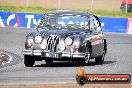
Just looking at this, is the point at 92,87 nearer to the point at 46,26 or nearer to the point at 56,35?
the point at 56,35

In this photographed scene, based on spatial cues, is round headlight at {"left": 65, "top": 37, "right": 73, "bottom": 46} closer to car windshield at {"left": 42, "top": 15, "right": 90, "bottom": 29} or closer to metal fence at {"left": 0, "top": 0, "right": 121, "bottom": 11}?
car windshield at {"left": 42, "top": 15, "right": 90, "bottom": 29}

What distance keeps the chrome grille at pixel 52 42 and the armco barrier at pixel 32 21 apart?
23334 mm

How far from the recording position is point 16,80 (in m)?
13.4

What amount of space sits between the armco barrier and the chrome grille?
23.3 meters

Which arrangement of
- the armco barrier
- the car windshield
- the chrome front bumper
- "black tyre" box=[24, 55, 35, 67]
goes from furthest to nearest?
the armco barrier → the car windshield → "black tyre" box=[24, 55, 35, 67] → the chrome front bumper

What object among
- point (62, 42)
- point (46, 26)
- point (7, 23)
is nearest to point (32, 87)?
point (62, 42)

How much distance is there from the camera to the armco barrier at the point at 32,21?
4000 cm

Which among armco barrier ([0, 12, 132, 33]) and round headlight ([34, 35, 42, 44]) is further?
armco barrier ([0, 12, 132, 33])

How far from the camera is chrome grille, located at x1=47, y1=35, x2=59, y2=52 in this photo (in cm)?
1681

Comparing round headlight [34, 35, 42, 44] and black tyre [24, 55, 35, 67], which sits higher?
round headlight [34, 35, 42, 44]

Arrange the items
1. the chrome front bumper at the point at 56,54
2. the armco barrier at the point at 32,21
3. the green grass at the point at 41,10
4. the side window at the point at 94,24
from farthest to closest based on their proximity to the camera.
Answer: the green grass at the point at 41,10, the armco barrier at the point at 32,21, the side window at the point at 94,24, the chrome front bumper at the point at 56,54

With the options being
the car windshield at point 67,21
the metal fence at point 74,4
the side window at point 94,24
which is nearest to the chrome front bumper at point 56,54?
the car windshield at point 67,21

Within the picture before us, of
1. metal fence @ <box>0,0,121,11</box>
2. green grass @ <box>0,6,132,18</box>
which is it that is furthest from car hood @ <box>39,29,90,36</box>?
metal fence @ <box>0,0,121,11</box>

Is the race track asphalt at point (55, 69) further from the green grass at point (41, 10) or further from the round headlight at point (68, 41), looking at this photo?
the green grass at point (41, 10)
